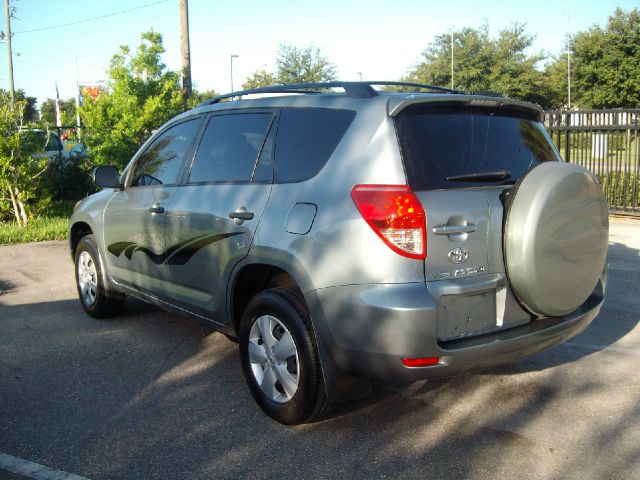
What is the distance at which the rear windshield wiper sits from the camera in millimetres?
3420

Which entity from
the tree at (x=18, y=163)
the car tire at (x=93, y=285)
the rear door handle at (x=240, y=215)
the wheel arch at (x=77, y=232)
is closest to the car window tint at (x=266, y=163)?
the rear door handle at (x=240, y=215)

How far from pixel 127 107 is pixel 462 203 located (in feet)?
32.8

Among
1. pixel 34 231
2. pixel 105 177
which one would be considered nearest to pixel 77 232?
pixel 105 177

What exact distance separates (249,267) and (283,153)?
0.72 meters

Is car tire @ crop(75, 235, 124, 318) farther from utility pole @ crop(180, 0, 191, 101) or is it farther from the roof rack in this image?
utility pole @ crop(180, 0, 191, 101)

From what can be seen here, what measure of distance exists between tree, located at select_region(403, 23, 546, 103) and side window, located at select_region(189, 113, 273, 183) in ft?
156

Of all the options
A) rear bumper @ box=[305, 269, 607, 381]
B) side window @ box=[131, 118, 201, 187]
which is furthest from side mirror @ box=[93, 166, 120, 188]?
rear bumper @ box=[305, 269, 607, 381]

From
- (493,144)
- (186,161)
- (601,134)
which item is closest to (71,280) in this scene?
(186,161)

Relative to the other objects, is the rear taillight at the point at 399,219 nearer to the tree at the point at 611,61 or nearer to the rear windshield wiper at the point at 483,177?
the rear windshield wiper at the point at 483,177

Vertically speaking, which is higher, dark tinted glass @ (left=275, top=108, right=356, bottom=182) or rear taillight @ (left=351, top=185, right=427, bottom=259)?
dark tinted glass @ (left=275, top=108, right=356, bottom=182)

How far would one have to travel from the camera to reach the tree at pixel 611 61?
125ft

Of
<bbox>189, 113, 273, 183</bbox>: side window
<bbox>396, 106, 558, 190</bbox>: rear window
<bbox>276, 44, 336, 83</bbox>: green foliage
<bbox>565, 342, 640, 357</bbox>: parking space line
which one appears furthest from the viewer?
<bbox>276, 44, 336, 83</bbox>: green foliage

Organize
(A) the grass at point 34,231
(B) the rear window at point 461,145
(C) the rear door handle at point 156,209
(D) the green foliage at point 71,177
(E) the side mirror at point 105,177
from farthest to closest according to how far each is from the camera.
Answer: (D) the green foliage at point 71,177 < (A) the grass at point 34,231 < (E) the side mirror at point 105,177 < (C) the rear door handle at point 156,209 < (B) the rear window at point 461,145

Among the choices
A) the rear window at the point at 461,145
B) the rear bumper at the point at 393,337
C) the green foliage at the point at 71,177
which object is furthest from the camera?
the green foliage at the point at 71,177
